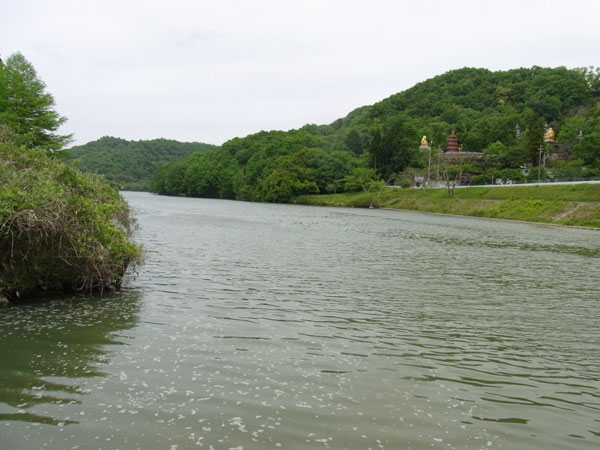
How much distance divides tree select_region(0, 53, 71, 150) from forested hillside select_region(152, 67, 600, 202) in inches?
3271

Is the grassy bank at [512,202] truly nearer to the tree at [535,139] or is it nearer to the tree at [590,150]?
the tree at [535,139]

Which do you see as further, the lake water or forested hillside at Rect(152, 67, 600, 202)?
forested hillside at Rect(152, 67, 600, 202)

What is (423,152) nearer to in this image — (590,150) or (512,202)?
(590,150)

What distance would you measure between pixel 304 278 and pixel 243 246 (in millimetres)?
11062

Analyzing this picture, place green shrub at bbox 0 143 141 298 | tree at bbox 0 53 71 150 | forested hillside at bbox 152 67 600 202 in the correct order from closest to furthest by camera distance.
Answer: green shrub at bbox 0 143 141 298, tree at bbox 0 53 71 150, forested hillside at bbox 152 67 600 202

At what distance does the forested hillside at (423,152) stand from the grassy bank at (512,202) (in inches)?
573

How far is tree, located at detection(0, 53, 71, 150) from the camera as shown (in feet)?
152

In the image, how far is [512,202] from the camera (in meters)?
72.9

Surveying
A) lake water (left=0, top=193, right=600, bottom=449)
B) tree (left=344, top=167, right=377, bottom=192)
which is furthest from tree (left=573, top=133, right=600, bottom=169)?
lake water (left=0, top=193, right=600, bottom=449)

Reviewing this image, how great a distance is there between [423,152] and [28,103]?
10759 cm

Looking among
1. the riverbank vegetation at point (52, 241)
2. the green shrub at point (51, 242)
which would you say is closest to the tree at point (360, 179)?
the riverbank vegetation at point (52, 241)

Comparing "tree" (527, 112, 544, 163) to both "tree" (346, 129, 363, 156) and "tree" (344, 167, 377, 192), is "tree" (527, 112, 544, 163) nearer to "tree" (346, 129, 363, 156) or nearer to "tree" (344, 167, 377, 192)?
"tree" (344, 167, 377, 192)

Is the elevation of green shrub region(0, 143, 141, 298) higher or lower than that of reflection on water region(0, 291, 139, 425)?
higher

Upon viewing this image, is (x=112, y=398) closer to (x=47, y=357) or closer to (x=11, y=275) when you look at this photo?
(x=47, y=357)
